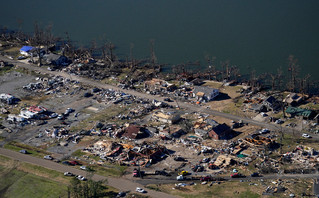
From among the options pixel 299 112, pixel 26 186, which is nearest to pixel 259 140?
pixel 299 112

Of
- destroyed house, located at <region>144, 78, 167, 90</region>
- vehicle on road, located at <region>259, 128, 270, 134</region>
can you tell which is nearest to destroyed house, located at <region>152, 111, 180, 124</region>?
destroyed house, located at <region>144, 78, 167, 90</region>

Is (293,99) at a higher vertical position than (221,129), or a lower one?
higher

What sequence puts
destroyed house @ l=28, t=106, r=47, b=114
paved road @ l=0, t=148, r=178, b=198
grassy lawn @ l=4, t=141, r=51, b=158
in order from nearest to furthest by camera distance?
paved road @ l=0, t=148, r=178, b=198 < grassy lawn @ l=4, t=141, r=51, b=158 < destroyed house @ l=28, t=106, r=47, b=114

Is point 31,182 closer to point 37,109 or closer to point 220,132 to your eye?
point 37,109

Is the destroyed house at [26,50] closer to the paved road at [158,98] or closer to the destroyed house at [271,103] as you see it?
the paved road at [158,98]

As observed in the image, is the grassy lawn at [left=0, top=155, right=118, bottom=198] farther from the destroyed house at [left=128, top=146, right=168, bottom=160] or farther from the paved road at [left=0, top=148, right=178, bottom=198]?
the destroyed house at [left=128, top=146, right=168, bottom=160]

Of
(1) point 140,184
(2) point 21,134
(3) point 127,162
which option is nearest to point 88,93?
(2) point 21,134

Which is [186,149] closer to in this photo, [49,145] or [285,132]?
[285,132]
